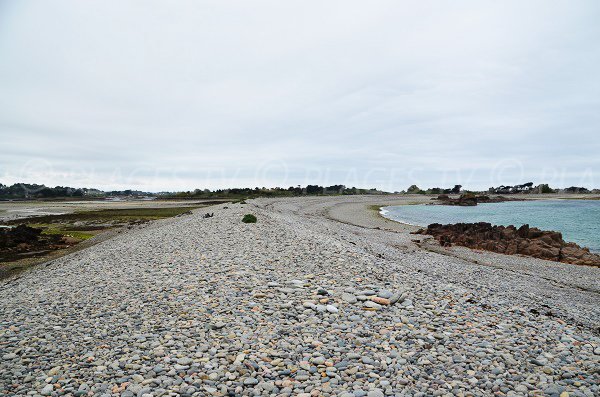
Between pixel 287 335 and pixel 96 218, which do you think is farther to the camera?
pixel 96 218

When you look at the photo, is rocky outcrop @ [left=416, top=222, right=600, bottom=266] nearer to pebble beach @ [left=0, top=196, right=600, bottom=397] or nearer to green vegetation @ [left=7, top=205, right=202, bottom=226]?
pebble beach @ [left=0, top=196, right=600, bottom=397]

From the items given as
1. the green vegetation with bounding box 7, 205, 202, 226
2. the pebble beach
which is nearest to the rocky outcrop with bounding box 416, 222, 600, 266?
the pebble beach

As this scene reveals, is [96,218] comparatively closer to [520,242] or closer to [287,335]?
[520,242]

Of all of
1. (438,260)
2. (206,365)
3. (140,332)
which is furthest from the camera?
(438,260)

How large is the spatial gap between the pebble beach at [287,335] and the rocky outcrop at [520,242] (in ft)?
34.9

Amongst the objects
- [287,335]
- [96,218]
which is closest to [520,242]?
[287,335]

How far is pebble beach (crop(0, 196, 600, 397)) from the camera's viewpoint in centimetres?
560

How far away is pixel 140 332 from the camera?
736cm

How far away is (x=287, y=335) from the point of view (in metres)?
7.08

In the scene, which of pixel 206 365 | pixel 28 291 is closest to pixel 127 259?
pixel 28 291

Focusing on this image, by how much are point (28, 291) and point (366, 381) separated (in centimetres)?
1186

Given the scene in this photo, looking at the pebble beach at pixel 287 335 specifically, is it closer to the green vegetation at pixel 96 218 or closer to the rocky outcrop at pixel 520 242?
the rocky outcrop at pixel 520 242

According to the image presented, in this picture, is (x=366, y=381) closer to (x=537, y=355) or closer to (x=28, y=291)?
(x=537, y=355)

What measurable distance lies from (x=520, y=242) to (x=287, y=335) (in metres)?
24.3
